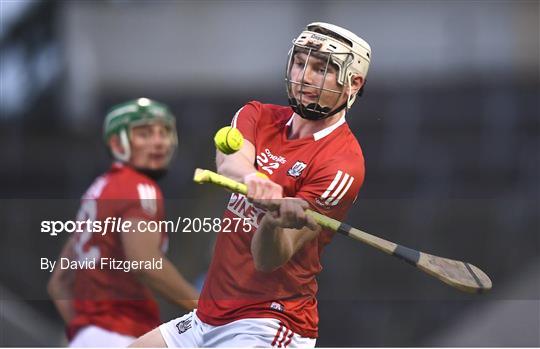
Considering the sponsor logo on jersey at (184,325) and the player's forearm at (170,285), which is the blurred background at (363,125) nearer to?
the player's forearm at (170,285)

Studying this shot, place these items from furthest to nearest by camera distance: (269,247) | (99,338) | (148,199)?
(99,338)
(148,199)
(269,247)

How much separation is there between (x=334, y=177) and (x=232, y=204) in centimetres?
38

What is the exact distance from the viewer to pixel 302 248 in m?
3.79

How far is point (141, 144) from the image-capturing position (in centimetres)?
546

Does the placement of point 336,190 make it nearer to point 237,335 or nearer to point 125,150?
point 237,335

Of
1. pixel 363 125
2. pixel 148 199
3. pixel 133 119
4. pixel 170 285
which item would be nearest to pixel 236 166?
pixel 170 285

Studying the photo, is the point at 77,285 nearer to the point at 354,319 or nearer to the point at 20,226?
the point at 20,226

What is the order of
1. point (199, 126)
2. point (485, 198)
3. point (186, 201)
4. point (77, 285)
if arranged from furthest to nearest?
point (199, 126) < point (485, 198) < point (186, 201) < point (77, 285)

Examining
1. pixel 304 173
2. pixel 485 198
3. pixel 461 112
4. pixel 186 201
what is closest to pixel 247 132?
pixel 304 173

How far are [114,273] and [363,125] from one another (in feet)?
13.5

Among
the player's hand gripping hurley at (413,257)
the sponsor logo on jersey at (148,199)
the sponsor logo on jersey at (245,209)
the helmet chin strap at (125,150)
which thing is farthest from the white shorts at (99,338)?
the player's hand gripping hurley at (413,257)

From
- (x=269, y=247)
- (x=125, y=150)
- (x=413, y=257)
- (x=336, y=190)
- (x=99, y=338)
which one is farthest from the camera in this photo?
(x=125, y=150)

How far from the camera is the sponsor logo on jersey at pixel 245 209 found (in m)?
3.79

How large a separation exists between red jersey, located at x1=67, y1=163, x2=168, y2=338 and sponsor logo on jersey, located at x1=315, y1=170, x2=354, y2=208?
1417mm
